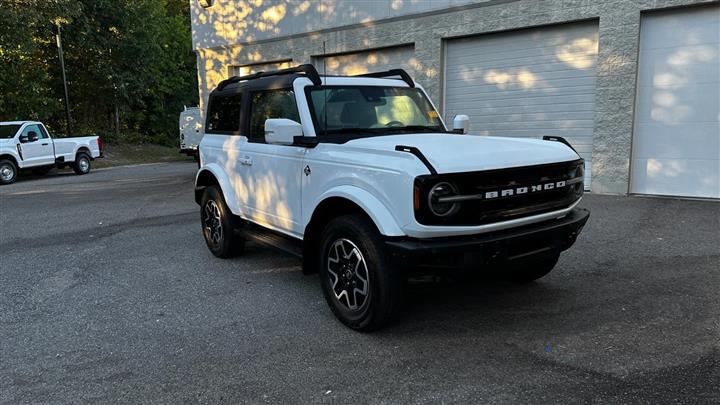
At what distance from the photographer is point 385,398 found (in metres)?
3.18

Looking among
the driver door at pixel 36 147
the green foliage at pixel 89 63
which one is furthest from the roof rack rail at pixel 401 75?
the green foliage at pixel 89 63

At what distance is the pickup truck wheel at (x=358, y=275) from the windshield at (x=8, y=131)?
16379 mm

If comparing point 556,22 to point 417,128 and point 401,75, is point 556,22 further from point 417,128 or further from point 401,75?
point 417,128

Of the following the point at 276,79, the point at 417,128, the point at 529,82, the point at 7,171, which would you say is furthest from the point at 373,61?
the point at 7,171

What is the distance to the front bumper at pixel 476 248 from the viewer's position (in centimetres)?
355

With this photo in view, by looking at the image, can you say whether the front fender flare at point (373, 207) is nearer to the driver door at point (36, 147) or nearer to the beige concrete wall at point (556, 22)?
the beige concrete wall at point (556, 22)

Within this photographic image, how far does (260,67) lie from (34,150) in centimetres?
773

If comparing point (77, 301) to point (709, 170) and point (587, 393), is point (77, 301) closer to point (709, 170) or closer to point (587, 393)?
point (587, 393)

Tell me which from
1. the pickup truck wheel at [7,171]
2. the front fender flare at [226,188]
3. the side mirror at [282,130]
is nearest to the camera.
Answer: the side mirror at [282,130]

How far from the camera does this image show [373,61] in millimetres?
13875

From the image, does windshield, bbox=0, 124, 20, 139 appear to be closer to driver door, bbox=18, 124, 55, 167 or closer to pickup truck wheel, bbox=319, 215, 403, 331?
driver door, bbox=18, 124, 55, 167

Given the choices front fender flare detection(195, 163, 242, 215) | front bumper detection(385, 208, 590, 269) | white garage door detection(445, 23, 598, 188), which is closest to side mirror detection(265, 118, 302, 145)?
front bumper detection(385, 208, 590, 269)

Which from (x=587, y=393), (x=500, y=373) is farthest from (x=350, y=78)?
(x=587, y=393)

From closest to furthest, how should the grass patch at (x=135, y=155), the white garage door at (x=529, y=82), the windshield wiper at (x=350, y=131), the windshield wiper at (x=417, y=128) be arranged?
the windshield wiper at (x=350, y=131) → the windshield wiper at (x=417, y=128) → the white garage door at (x=529, y=82) → the grass patch at (x=135, y=155)
